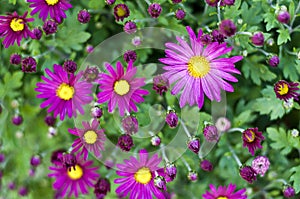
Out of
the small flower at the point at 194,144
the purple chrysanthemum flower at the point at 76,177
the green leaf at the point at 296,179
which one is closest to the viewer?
the small flower at the point at 194,144

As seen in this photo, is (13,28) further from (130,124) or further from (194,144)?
(194,144)

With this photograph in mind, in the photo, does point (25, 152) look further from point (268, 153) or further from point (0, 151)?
point (268, 153)

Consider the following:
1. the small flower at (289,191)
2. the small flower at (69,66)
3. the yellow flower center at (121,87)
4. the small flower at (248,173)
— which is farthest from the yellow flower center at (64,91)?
the small flower at (289,191)

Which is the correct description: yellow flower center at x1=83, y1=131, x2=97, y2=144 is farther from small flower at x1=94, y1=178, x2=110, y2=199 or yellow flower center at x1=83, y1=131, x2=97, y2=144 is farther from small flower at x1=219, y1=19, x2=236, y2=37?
small flower at x1=219, y1=19, x2=236, y2=37

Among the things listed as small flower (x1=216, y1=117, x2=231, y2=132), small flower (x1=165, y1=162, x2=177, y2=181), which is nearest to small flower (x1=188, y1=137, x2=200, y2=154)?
small flower (x1=165, y1=162, x2=177, y2=181)

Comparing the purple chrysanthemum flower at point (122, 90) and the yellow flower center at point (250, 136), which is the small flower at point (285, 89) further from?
the purple chrysanthemum flower at point (122, 90)

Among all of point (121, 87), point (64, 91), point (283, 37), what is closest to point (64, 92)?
point (64, 91)

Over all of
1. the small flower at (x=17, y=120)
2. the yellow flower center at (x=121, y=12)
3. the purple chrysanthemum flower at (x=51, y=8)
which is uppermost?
the purple chrysanthemum flower at (x=51, y=8)
